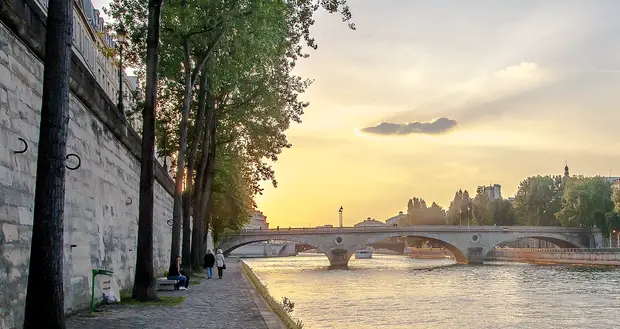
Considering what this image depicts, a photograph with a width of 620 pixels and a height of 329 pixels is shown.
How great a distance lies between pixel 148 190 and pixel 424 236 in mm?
79352

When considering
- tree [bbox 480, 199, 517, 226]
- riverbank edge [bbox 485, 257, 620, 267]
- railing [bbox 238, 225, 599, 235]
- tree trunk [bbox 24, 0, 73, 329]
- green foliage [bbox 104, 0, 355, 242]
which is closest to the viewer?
tree trunk [bbox 24, 0, 73, 329]

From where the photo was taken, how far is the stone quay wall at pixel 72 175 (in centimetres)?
986

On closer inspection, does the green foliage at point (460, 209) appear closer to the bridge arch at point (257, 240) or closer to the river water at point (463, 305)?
the bridge arch at point (257, 240)

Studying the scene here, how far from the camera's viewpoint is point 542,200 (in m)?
113

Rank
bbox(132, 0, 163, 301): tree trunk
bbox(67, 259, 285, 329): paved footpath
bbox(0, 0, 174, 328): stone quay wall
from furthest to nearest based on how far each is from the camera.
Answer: bbox(132, 0, 163, 301): tree trunk → bbox(67, 259, 285, 329): paved footpath → bbox(0, 0, 174, 328): stone quay wall

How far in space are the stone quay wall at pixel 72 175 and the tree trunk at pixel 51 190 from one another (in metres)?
1.45

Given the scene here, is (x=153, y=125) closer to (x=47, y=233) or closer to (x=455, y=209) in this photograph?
(x=47, y=233)

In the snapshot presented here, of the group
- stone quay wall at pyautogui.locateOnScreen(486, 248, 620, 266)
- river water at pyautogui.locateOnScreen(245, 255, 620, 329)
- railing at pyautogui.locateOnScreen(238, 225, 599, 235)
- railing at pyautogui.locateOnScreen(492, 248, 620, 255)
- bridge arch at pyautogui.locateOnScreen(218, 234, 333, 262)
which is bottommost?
river water at pyautogui.locateOnScreen(245, 255, 620, 329)

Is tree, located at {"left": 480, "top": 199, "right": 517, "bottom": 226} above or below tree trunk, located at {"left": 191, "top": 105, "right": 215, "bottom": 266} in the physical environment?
above

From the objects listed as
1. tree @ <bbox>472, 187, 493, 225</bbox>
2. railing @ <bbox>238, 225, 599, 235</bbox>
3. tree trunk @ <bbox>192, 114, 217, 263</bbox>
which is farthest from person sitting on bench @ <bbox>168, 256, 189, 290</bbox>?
tree @ <bbox>472, 187, 493, 225</bbox>

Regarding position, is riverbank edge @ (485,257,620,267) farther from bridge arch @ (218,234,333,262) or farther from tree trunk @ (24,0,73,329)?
tree trunk @ (24,0,73,329)

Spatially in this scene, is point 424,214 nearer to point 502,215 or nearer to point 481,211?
point 481,211

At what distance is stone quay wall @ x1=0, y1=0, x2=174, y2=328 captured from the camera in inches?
388

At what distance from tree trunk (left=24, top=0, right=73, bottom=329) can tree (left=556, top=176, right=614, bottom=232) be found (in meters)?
92.7
